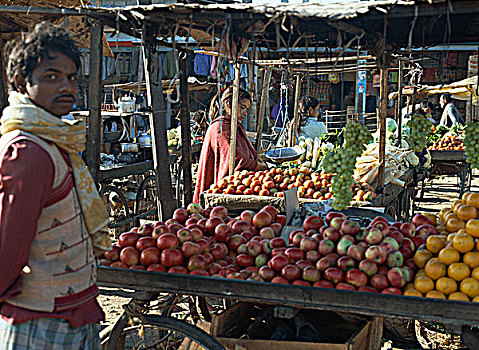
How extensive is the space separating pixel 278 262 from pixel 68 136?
4.63ft

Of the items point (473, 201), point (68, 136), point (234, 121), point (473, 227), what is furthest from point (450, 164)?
point (68, 136)

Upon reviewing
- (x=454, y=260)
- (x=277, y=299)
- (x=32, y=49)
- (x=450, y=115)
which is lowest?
(x=277, y=299)

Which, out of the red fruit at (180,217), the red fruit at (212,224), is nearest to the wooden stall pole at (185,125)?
the red fruit at (180,217)

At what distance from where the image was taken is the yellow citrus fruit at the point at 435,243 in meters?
2.75

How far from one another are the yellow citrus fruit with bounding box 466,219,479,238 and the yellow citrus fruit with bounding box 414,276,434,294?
375 millimetres

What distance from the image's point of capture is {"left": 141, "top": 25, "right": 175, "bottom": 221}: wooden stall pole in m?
3.71

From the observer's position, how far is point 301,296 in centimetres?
257

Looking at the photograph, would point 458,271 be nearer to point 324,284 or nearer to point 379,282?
point 379,282

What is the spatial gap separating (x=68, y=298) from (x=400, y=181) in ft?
16.3

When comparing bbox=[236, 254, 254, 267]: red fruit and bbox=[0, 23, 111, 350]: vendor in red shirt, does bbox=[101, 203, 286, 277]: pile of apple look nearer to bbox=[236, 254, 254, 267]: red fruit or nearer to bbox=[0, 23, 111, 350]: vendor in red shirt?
bbox=[236, 254, 254, 267]: red fruit

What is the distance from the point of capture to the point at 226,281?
266cm

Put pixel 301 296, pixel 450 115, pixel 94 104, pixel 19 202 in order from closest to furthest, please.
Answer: pixel 19 202 < pixel 301 296 < pixel 94 104 < pixel 450 115

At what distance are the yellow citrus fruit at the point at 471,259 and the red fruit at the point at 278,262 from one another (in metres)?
0.94

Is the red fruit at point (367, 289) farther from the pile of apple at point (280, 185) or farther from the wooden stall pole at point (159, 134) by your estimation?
the pile of apple at point (280, 185)
